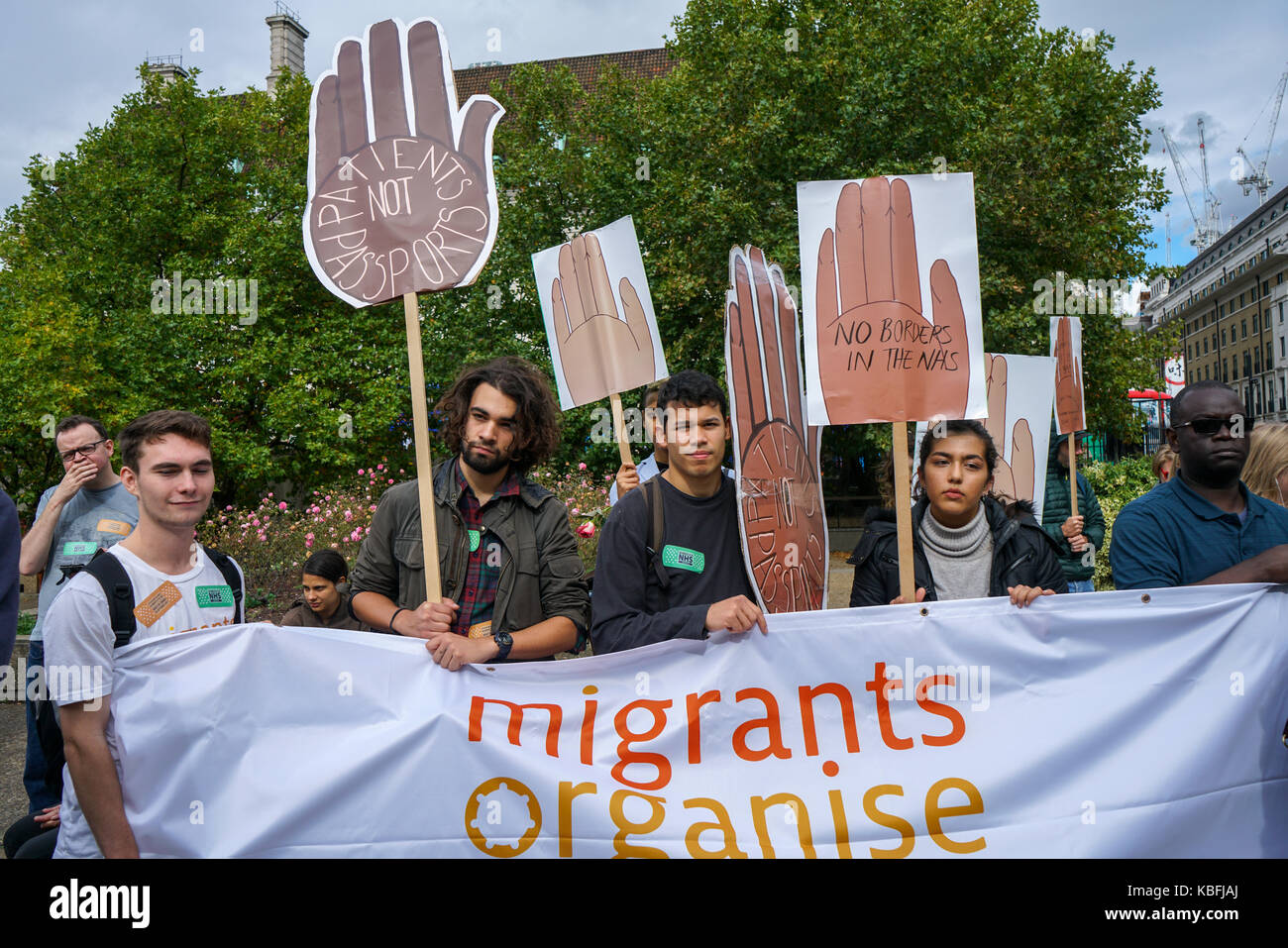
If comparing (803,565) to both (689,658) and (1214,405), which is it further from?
(1214,405)

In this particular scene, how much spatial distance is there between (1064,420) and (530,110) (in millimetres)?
17737

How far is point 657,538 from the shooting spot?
295cm

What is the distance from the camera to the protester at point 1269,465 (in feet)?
11.6

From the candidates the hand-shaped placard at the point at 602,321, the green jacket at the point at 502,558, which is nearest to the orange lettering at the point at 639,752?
the green jacket at the point at 502,558

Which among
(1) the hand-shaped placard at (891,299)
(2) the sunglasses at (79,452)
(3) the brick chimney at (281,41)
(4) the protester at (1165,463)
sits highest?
(3) the brick chimney at (281,41)

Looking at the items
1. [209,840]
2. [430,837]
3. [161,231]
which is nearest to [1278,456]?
[430,837]

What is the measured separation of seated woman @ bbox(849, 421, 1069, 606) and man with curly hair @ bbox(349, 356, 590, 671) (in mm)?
976

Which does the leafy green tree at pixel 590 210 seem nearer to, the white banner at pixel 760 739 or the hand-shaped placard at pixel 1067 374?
the hand-shaped placard at pixel 1067 374

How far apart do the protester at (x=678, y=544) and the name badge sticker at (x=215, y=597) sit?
3.42ft

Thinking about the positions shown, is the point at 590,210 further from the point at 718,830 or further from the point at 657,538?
the point at 718,830

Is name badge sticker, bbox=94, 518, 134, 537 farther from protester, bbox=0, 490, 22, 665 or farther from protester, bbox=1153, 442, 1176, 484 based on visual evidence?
protester, bbox=1153, 442, 1176, 484

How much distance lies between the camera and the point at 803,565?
3246 millimetres

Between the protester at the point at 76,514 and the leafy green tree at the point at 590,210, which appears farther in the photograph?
the leafy green tree at the point at 590,210

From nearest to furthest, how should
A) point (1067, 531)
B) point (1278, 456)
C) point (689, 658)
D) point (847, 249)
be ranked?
point (689, 658), point (847, 249), point (1278, 456), point (1067, 531)
